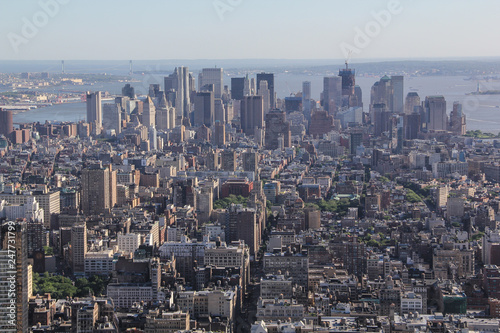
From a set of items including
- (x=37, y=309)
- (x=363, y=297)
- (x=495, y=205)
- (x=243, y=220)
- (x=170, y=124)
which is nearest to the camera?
(x=37, y=309)

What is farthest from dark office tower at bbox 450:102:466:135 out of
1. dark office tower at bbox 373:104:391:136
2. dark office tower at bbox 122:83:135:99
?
dark office tower at bbox 122:83:135:99

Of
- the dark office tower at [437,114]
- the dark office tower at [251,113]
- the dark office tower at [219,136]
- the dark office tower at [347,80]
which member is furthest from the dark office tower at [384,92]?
the dark office tower at [219,136]

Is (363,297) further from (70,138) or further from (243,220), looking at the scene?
(70,138)

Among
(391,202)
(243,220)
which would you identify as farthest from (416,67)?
(243,220)

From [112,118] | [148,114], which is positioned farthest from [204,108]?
[112,118]

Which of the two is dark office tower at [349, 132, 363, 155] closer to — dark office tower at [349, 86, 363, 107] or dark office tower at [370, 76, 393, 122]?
dark office tower at [370, 76, 393, 122]

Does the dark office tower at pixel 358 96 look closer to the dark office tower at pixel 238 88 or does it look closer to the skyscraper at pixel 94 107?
the dark office tower at pixel 238 88

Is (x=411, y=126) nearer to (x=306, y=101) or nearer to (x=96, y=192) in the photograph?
(x=306, y=101)
